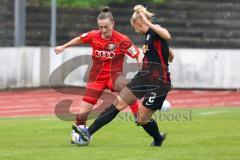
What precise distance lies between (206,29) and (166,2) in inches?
82.0

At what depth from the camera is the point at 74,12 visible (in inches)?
1334

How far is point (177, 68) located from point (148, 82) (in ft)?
54.2

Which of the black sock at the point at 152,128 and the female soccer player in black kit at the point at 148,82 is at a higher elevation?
the female soccer player in black kit at the point at 148,82

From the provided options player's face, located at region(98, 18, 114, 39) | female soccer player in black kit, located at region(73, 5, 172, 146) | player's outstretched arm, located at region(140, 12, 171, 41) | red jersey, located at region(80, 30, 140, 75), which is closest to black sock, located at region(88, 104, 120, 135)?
female soccer player in black kit, located at region(73, 5, 172, 146)

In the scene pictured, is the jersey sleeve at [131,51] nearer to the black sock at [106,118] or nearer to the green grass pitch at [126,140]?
the black sock at [106,118]

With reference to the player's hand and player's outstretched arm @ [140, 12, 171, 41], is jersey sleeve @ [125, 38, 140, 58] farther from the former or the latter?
player's outstretched arm @ [140, 12, 171, 41]

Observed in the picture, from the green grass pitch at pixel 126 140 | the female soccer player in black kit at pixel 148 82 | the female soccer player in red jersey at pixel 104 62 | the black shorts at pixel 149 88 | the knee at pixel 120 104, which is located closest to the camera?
the green grass pitch at pixel 126 140

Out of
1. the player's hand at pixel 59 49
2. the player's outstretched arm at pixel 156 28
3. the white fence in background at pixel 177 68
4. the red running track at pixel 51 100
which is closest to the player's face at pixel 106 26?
the player's hand at pixel 59 49

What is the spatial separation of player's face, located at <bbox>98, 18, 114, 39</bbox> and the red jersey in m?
0.12

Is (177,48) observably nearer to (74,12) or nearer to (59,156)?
(74,12)

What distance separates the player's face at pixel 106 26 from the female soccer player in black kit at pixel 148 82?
2.14 ft

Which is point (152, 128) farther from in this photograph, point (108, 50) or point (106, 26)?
point (106, 26)

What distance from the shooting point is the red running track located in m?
22.7

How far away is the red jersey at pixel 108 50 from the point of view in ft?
44.0
